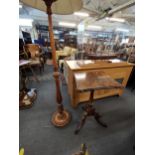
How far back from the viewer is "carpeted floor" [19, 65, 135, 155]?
4.16ft

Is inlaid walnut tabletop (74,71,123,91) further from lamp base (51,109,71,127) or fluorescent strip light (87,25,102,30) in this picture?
fluorescent strip light (87,25,102,30)

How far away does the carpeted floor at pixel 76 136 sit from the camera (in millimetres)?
1267

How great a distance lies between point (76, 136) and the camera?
4.66ft

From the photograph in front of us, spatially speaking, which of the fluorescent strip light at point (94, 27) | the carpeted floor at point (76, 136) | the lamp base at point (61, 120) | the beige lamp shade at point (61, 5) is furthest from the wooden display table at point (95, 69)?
the fluorescent strip light at point (94, 27)

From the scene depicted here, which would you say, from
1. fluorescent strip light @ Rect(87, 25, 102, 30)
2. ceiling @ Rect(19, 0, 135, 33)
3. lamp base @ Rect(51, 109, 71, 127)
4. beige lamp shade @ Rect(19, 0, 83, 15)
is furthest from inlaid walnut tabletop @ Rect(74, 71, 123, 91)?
fluorescent strip light @ Rect(87, 25, 102, 30)

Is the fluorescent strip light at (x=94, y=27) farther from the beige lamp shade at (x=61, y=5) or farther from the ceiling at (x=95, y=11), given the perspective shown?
the beige lamp shade at (x=61, y=5)

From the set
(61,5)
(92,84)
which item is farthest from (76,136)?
(61,5)

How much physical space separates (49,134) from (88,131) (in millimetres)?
545

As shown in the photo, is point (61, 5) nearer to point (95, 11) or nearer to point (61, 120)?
point (61, 120)

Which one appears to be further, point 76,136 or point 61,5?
point 76,136
